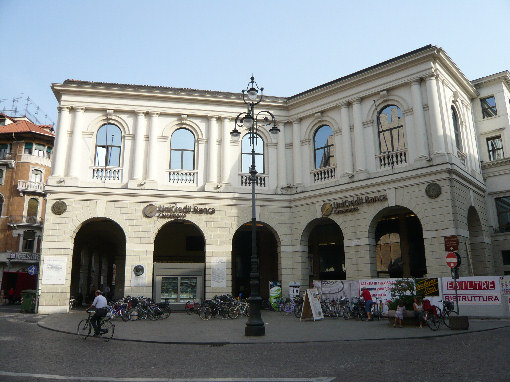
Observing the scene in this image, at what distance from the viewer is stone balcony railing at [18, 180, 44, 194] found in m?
44.7

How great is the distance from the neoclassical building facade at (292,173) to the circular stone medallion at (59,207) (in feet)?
0.41

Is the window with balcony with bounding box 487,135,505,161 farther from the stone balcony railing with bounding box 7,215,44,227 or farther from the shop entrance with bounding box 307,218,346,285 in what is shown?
the stone balcony railing with bounding box 7,215,44,227

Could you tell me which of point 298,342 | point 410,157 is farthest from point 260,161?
point 298,342

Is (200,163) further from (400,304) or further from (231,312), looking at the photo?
(400,304)

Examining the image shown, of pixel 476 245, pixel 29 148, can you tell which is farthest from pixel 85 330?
pixel 29 148

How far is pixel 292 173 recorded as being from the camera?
27.0m

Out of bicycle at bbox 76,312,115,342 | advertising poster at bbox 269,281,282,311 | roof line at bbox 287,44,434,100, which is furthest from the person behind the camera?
advertising poster at bbox 269,281,282,311

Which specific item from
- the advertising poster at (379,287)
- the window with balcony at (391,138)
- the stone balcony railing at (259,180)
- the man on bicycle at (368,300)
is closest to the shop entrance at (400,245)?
the window with balcony at (391,138)

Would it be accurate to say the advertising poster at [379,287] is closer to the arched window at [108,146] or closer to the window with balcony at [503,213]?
the window with balcony at [503,213]

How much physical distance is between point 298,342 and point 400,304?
5.77 m

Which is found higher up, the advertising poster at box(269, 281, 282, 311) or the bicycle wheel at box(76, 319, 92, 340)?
the advertising poster at box(269, 281, 282, 311)

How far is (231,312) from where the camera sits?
20.4 meters

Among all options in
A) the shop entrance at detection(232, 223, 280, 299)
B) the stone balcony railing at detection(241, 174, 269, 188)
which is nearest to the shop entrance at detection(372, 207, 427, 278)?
the stone balcony railing at detection(241, 174, 269, 188)

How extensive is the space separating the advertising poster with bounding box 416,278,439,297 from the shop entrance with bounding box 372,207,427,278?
6.20 meters
